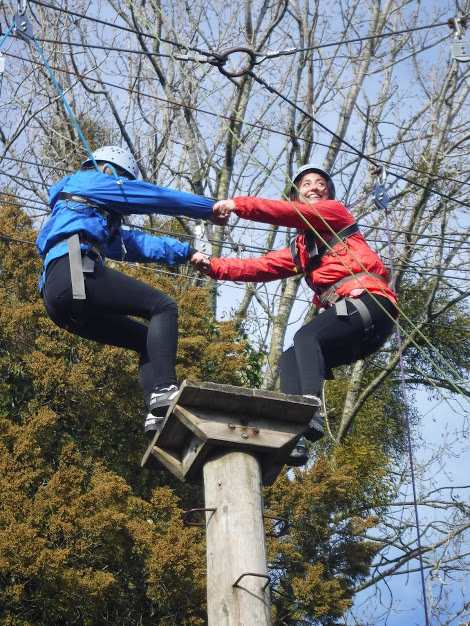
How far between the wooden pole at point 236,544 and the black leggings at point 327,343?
2.44 ft

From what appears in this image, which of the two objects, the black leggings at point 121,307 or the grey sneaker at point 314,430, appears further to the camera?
the black leggings at point 121,307

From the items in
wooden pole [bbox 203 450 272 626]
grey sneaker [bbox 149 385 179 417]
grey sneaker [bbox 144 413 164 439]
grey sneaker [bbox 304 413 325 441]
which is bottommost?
wooden pole [bbox 203 450 272 626]

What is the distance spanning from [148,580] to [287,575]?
57.8 inches

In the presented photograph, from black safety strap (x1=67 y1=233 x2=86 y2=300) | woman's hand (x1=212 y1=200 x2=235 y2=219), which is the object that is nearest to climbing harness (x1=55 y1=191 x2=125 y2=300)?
black safety strap (x1=67 y1=233 x2=86 y2=300)

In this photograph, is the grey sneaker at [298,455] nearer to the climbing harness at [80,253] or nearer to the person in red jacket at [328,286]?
the person in red jacket at [328,286]

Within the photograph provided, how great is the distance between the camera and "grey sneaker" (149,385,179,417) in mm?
4699

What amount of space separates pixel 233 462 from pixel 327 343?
1043mm

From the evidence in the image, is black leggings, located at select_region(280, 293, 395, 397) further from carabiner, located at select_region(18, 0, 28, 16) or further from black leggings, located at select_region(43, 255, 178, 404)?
carabiner, located at select_region(18, 0, 28, 16)

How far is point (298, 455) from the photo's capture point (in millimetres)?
4785

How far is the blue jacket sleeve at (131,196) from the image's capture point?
503 centimetres

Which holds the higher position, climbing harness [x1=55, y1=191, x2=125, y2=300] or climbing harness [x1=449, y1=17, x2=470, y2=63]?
climbing harness [x1=449, y1=17, x2=470, y2=63]

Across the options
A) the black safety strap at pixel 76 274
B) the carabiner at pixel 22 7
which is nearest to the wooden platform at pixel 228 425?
the black safety strap at pixel 76 274

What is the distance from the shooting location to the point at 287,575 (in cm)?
856

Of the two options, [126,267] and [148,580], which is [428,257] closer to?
[126,267]
